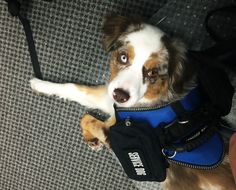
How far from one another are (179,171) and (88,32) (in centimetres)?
98

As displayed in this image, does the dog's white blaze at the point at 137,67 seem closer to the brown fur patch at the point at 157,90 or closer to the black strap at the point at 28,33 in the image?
the brown fur patch at the point at 157,90

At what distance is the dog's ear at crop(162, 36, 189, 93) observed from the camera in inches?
75.7

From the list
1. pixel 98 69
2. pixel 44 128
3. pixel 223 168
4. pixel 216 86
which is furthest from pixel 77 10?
pixel 223 168

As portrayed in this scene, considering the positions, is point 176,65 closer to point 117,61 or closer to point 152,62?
point 152,62

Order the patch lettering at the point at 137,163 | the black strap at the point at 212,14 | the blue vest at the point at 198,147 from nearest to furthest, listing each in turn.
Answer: the blue vest at the point at 198,147, the patch lettering at the point at 137,163, the black strap at the point at 212,14

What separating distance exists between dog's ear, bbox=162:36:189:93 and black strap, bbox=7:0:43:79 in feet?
2.95

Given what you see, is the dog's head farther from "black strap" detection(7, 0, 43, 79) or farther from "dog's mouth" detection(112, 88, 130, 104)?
"black strap" detection(7, 0, 43, 79)

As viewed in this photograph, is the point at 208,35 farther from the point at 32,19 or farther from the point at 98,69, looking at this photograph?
the point at 32,19

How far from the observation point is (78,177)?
2670mm

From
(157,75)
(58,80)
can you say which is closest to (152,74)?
(157,75)

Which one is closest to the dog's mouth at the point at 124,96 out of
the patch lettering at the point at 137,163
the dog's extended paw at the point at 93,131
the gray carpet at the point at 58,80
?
the patch lettering at the point at 137,163

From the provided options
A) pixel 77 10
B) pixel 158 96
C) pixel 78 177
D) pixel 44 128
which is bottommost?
pixel 78 177

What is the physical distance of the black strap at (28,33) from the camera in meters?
2.32

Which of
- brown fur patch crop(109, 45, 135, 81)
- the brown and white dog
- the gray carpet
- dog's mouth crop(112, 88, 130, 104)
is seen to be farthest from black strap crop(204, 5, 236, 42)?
dog's mouth crop(112, 88, 130, 104)
